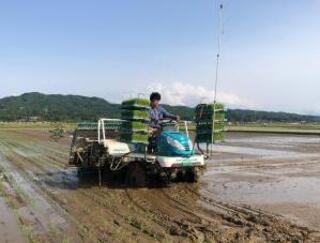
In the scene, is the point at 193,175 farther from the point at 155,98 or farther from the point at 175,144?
the point at 155,98

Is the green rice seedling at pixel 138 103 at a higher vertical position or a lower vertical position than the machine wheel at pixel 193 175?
higher

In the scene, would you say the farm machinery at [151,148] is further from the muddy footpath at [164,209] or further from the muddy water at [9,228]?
the muddy water at [9,228]

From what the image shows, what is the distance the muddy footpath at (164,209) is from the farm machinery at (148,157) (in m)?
0.35

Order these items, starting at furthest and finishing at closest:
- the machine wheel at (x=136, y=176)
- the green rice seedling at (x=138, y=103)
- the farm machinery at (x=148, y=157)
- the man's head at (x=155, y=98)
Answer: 1. the man's head at (x=155, y=98)
2. the green rice seedling at (x=138, y=103)
3. the machine wheel at (x=136, y=176)
4. the farm machinery at (x=148, y=157)

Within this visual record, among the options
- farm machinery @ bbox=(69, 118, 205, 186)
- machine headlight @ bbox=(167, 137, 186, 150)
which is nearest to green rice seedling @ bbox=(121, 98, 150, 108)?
farm machinery @ bbox=(69, 118, 205, 186)

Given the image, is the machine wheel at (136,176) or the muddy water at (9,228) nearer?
the muddy water at (9,228)

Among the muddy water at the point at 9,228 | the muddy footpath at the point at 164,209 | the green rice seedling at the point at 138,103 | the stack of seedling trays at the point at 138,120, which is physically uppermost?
the green rice seedling at the point at 138,103

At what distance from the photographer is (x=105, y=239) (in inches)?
297

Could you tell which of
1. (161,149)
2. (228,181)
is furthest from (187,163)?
(228,181)

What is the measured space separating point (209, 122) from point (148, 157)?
169 centimetres

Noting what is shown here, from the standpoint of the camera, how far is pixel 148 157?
1233cm

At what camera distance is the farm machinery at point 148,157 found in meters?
12.2

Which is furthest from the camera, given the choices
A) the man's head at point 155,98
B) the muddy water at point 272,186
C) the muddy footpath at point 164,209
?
the man's head at point 155,98

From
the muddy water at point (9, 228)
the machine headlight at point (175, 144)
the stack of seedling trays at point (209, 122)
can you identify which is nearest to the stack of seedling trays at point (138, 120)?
the machine headlight at point (175, 144)
